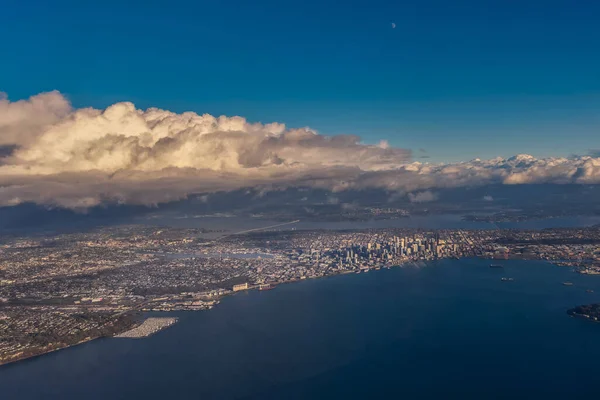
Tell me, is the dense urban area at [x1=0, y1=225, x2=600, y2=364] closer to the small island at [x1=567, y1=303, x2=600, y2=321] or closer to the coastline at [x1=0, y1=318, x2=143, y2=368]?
the coastline at [x1=0, y1=318, x2=143, y2=368]

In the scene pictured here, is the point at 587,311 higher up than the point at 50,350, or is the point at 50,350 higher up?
the point at 50,350

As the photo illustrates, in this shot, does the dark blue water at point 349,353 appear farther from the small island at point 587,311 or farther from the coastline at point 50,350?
the small island at point 587,311

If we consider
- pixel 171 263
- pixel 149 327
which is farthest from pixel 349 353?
pixel 171 263

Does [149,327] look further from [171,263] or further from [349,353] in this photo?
[171,263]

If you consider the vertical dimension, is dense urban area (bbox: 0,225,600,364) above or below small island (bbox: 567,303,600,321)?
above

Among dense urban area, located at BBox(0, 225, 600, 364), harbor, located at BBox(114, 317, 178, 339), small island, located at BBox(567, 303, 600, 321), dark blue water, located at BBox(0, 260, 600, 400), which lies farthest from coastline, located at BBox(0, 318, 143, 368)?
small island, located at BBox(567, 303, 600, 321)

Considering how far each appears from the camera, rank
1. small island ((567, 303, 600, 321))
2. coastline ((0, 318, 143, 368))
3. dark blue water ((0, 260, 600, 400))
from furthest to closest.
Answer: small island ((567, 303, 600, 321)), coastline ((0, 318, 143, 368)), dark blue water ((0, 260, 600, 400))

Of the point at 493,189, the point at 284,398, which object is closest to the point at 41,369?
the point at 284,398
